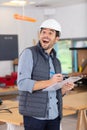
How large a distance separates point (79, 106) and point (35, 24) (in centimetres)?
676

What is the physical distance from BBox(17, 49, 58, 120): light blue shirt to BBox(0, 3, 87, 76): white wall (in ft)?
23.1

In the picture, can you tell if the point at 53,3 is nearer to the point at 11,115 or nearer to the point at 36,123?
the point at 11,115

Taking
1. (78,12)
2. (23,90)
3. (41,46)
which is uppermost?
(78,12)

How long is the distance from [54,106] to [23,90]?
0.27 m

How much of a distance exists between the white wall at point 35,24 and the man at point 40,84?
6.96 meters

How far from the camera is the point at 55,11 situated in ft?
33.2

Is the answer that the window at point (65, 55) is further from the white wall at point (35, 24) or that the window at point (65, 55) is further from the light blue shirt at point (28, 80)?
the light blue shirt at point (28, 80)

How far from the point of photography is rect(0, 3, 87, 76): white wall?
30.8 feet

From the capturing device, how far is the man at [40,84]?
2317 mm

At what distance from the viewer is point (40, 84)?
7.51 ft

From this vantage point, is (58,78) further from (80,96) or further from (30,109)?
(80,96)

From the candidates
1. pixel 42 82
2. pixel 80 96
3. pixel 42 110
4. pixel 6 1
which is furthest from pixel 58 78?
pixel 6 1

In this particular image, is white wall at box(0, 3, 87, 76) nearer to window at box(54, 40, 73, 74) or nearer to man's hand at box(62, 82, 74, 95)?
window at box(54, 40, 73, 74)

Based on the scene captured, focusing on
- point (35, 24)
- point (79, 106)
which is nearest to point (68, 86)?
point (79, 106)
